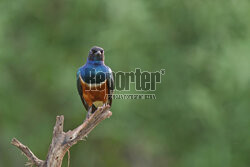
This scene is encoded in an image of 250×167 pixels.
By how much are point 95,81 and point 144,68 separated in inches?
155

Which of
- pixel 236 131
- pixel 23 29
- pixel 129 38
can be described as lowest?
pixel 236 131

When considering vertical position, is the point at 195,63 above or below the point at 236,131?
above

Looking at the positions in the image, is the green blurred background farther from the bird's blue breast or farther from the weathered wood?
the weathered wood

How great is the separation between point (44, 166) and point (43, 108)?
23.3 ft

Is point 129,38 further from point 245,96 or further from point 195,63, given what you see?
point 245,96

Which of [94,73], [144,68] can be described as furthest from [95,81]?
[144,68]

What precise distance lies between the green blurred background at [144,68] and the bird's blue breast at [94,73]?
11.3 ft

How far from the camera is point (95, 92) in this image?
22.1 feet

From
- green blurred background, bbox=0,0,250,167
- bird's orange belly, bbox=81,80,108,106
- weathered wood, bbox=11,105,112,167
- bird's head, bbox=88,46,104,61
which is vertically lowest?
weathered wood, bbox=11,105,112,167

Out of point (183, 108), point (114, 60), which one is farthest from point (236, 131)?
point (114, 60)

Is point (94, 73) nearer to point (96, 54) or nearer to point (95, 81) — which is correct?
point (95, 81)

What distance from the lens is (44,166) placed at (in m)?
4.89

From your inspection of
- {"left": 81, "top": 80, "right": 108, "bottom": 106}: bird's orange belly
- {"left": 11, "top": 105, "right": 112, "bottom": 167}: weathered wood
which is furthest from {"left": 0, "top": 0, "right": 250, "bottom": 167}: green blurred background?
{"left": 11, "top": 105, "right": 112, "bottom": 167}: weathered wood

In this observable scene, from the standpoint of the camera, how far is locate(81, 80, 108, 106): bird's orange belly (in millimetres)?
6691
